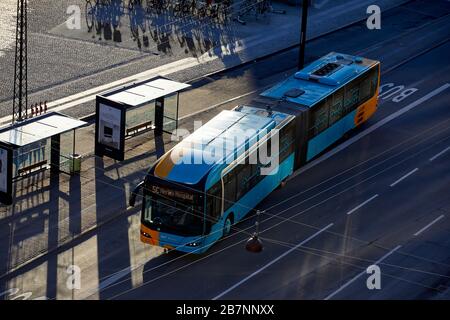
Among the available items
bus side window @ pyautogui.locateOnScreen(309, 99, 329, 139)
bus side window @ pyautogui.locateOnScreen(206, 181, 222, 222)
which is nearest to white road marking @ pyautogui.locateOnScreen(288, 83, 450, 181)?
bus side window @ pyautogui.locateOnScreen(309, 99, 329, 139)

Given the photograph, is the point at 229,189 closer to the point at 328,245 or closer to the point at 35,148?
the point at 328,245

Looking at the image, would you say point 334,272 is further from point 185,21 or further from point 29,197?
point 185,21

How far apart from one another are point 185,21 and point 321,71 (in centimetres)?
1859

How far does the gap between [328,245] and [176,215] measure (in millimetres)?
5719

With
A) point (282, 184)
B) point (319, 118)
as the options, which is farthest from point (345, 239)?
point (319, 118)

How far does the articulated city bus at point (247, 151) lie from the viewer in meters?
35.2

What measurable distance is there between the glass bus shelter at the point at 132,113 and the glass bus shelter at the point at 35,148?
143 centimetres

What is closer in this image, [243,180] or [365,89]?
[243,180]

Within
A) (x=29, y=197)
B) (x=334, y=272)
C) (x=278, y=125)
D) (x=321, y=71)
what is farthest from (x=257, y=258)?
(x=321, y=71)

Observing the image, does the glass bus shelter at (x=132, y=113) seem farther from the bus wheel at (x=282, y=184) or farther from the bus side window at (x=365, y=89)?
the bus side window at (x=365, y=89)

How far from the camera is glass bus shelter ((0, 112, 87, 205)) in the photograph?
1519 inches

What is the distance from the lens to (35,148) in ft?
135

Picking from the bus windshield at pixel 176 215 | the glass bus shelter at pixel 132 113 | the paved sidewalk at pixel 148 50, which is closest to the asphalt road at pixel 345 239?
the bus windshield at pixel 176 215

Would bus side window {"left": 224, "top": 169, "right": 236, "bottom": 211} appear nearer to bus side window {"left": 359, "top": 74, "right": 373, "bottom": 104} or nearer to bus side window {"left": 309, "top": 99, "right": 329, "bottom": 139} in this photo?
bus side window {"left": 309, "top": 99, "right": 329, "bottom": 139}
